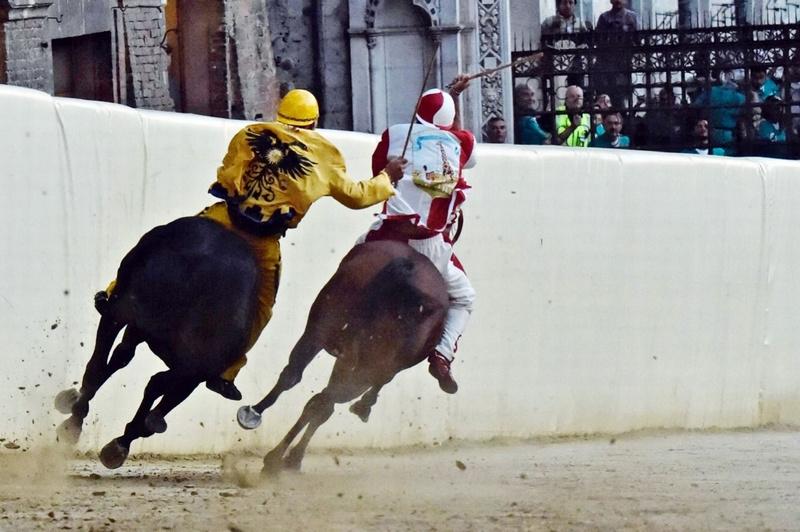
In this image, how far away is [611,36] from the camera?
23453mm

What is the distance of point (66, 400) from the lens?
12898mm

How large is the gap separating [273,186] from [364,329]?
1027 millimetres

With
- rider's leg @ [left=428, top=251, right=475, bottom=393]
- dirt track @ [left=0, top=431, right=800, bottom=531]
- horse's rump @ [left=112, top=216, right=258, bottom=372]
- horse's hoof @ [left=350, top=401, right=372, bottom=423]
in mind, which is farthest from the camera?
horse's hoof @ [left=350, top=401, right=372, bottom=423]

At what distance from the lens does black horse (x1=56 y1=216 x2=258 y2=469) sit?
12.7m

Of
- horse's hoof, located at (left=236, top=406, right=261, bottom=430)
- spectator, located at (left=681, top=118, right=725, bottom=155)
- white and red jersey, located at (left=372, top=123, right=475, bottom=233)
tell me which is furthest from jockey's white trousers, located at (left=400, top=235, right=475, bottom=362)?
spectator, located at (left=681, top=118, right=725, bottom=155)

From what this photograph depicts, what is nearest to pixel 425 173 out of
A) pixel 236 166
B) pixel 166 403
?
pixel 236 166

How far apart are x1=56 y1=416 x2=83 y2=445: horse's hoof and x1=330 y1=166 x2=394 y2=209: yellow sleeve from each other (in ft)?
6.05

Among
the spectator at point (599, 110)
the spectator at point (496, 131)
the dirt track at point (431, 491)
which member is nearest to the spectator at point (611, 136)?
the spectator at point (599, 110)

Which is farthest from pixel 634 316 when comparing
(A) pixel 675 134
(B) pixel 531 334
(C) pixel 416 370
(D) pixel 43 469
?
(A) pixel 675 134

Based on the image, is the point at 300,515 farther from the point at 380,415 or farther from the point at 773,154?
the point at 773,154

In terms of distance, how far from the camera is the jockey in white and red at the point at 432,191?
13562mm

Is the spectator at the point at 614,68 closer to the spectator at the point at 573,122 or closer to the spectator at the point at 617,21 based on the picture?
the spectator at the point at 617,21

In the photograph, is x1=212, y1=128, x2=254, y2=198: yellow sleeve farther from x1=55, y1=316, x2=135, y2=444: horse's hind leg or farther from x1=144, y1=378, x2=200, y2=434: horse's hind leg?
x1=144, y1=378, x2=200, y2=434: horse's hind leg

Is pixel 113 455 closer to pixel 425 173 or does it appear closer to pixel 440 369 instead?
pixel 440 369
